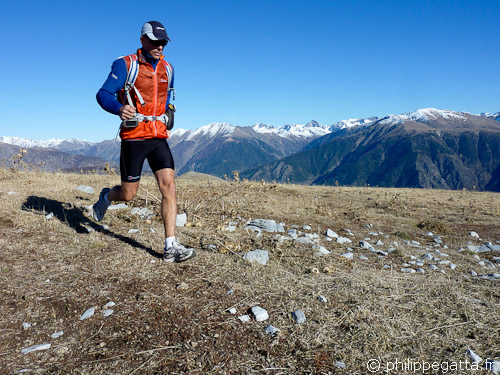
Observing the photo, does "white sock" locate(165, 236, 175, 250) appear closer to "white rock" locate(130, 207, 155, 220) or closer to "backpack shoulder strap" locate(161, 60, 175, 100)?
"backpack shoulder strap" locate(161, 60, 175, 100)

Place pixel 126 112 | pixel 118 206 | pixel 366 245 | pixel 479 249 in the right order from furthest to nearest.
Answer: pixel 118 206 → pixel 479 249 → pixel 366 245 → pixel 126 112

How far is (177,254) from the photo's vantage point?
16.3ft

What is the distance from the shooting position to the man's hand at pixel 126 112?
15.3ft

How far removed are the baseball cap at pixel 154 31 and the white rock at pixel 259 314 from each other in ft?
13.3

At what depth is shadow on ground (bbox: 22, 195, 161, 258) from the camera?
601 centimetres

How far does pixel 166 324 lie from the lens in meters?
3.36

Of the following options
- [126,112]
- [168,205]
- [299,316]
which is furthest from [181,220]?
[299,316]

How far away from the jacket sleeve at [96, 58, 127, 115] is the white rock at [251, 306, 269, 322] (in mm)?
3448

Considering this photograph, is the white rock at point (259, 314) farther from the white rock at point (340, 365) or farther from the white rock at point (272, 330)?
the white rock at point (340, 365)

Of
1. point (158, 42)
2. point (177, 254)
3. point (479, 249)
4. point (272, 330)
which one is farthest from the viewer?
point (479, 249)

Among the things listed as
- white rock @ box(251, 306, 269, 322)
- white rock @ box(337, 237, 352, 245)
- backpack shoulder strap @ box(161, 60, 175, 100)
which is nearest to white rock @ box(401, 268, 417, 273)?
white rock @ box(337, 237, 352, 245)

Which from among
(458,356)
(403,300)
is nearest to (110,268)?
(403,300)

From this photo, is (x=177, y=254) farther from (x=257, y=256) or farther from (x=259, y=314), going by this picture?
(x=259, y=314)

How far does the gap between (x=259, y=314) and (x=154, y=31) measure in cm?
425
